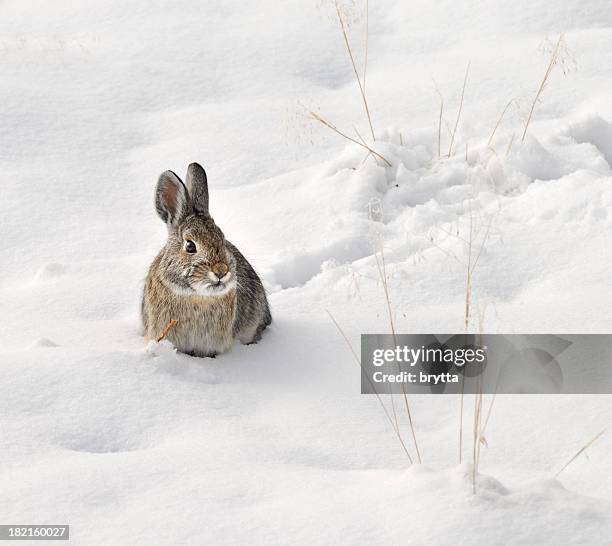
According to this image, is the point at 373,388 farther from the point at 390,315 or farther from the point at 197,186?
the point at 197,186

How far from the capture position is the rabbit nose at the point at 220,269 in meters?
4.52

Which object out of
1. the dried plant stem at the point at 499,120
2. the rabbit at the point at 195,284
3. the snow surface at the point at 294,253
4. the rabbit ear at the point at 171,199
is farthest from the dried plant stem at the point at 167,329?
the dried plant stem at the point at 499,120

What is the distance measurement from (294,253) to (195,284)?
1312 millimetres

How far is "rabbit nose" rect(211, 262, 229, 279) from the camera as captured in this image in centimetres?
452

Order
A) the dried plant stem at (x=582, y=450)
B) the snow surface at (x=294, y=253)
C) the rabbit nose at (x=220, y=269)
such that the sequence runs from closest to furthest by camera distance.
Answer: the snow surface at (x=294, y=253)
the dried plant stem at (x=582, y=450)
the rabbit nose at (x=220, y=269)

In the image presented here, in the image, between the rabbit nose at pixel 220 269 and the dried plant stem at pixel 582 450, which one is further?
the rabbit nose at pixel 220 269

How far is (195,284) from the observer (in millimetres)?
4598

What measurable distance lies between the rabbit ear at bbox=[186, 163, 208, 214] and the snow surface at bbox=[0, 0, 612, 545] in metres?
0.80

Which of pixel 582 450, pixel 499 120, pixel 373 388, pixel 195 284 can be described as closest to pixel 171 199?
pixel 195 284

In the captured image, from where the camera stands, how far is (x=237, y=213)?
6.57 m

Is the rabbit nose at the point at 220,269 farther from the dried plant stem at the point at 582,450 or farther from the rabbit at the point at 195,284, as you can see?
the dried plant stem at the point at 582,450

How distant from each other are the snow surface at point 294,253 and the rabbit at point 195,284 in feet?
0.62

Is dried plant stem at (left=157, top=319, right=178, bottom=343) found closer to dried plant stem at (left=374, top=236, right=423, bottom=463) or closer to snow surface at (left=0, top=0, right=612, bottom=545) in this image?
snow surface at (left=0, top=0, right=612, bottom=545)

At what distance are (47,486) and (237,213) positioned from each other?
346 cm
